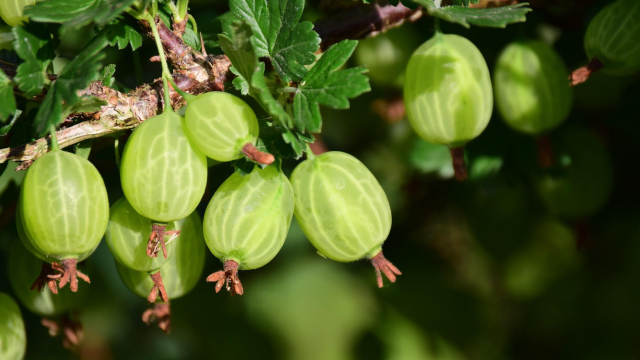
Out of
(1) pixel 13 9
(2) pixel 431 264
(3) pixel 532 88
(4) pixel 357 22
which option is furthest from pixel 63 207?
(2) pixel 431 264

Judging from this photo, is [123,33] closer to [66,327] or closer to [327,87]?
[327,87]

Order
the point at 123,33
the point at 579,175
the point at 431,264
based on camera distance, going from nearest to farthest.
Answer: the point at 123,33 < the point at 579,175 < the point at 431,264

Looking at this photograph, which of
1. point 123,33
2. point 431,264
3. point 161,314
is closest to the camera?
point 123,33

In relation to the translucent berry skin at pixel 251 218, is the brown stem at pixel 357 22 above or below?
above

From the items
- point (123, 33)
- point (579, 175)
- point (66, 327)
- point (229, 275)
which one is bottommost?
point (66, 327)

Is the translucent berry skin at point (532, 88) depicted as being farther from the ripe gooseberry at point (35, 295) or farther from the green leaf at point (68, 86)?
the ripe gooseberry at point (35, 295)

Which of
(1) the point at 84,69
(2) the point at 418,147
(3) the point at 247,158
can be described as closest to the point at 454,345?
(2) the point at 418,147

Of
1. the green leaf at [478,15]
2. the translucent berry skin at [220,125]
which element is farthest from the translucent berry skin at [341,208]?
the green leaf at [478,15]
